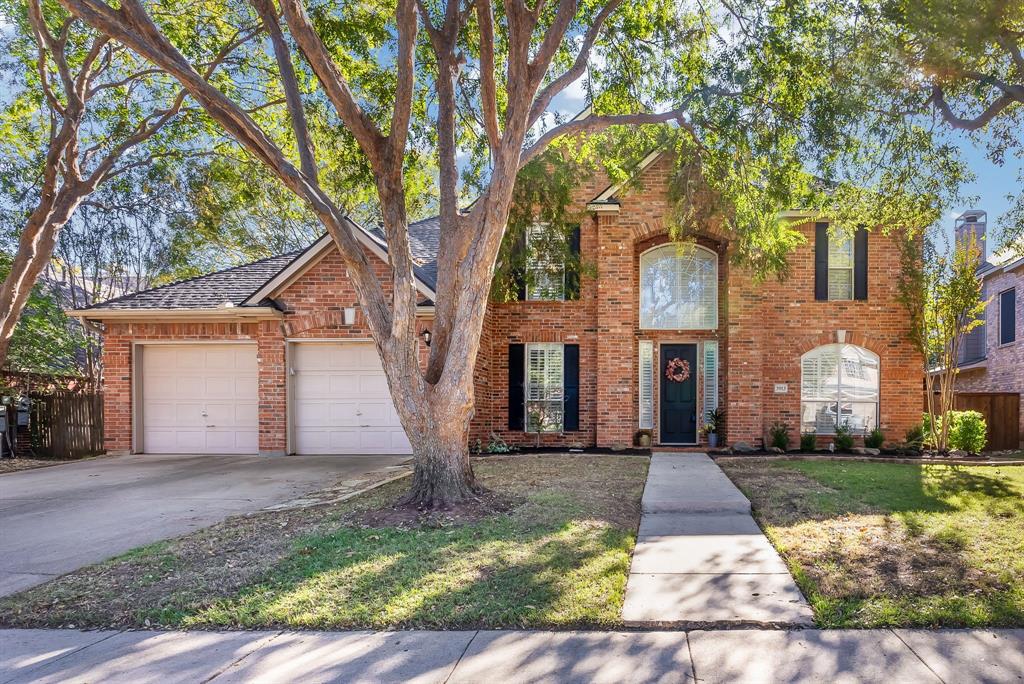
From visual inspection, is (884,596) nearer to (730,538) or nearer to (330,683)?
(730,538)

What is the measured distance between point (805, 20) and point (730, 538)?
714 centimetres

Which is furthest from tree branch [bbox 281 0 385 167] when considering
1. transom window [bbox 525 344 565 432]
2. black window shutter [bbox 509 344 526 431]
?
transom window [bbox 525 344 565 432]

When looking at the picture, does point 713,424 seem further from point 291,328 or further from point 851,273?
point 291,328

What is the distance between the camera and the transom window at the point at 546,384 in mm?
14102

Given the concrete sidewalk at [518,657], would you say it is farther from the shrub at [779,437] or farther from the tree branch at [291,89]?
the shrub at [779,437]

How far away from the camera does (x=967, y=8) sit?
7.16 metres

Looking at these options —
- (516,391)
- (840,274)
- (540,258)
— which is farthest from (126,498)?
(840,274)

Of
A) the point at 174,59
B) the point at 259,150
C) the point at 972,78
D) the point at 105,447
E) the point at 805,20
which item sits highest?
the point at 805,20

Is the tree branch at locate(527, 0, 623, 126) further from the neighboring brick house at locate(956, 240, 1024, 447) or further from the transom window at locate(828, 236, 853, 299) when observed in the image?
the neighboring brick house at locate(956, 240, 1024, 447)

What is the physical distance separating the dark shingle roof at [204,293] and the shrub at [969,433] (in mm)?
14446

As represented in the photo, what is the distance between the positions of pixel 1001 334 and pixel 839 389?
8.23m

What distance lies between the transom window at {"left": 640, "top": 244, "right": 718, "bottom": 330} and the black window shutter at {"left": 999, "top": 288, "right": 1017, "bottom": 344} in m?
9.81

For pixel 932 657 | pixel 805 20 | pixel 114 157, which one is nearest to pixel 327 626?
pixel 932 657

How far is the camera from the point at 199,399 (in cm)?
1338
